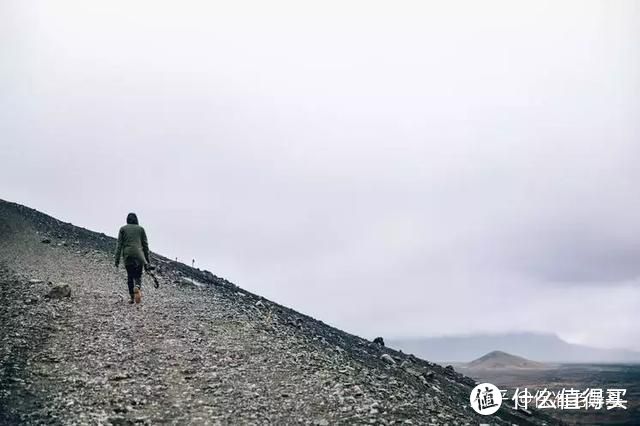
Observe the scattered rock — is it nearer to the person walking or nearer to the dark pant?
the person walking

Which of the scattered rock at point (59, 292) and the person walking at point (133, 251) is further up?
the person walking at point (133, 251)

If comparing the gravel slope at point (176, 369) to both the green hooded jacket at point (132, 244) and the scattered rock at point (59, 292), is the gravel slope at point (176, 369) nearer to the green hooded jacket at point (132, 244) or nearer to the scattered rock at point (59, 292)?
the scattered rock at point (59, 292)

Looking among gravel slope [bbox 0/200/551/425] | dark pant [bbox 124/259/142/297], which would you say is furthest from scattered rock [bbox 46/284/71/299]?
dark pant [bbox 124/259/142/297]

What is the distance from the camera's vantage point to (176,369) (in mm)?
13914

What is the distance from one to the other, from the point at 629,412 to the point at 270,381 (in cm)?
7948

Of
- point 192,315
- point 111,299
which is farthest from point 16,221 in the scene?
point 192,315

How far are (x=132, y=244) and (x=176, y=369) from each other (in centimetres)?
765

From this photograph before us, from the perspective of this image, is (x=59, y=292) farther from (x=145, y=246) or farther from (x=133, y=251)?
(x=145, y=246)

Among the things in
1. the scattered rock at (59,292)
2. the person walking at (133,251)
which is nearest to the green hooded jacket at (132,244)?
the person walking at (133,251)

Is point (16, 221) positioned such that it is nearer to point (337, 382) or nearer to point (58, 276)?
point (58, 276)

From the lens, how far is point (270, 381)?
13.9m

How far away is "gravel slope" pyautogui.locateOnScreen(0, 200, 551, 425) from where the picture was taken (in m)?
11.6

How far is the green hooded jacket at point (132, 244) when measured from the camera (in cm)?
1997

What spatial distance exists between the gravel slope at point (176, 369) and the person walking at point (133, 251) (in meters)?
0.80
